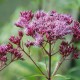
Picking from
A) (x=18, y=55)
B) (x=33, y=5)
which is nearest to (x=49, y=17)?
(x=18, y=55)

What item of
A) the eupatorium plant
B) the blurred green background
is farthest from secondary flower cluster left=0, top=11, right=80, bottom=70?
the blurred green background

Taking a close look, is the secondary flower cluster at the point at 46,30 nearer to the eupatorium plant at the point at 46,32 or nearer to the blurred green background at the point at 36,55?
the eupatorium plant at the point at 46,32

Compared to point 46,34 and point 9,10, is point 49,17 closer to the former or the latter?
point 46,34

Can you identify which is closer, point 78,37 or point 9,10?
point 78,37

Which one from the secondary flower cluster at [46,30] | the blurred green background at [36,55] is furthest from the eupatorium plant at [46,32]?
the blurred green background at [36,55]

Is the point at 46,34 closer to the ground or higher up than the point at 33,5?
closer to the ground

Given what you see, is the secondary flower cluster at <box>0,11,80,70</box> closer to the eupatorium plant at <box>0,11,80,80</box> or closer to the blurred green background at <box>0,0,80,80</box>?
the eupatorium plant at <box>0,11,80,80</box>

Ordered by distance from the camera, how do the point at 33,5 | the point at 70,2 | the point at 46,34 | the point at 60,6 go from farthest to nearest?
the point at 33,5
the point at 60,6
the point at 70,2
the point at 46,34

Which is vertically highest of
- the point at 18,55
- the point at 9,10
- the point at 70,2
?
the point at 9,10
